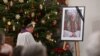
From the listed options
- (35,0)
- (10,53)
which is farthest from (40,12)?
(10,53)

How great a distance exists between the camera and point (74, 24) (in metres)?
5.13

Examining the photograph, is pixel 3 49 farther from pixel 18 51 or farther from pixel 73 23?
pixel 73 23

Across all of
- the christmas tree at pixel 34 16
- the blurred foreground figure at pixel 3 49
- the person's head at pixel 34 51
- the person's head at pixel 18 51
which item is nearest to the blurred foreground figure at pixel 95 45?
the person's head at pixel 34 51

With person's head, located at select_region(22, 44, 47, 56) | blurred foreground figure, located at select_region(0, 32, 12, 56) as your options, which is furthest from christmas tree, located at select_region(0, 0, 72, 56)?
person's head, located at select_region(22, 44, 47, 56)

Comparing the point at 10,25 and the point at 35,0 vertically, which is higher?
the point at 35,0

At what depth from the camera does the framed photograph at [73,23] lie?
5109 millimetres

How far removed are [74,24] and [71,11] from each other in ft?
0.83

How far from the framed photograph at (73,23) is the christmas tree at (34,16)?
84cm

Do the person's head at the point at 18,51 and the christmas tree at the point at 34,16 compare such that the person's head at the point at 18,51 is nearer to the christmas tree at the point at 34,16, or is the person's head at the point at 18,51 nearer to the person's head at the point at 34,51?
the person's head at the point at 34,51

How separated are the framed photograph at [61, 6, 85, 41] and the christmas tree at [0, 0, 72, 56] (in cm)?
84

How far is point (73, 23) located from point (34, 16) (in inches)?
49.2

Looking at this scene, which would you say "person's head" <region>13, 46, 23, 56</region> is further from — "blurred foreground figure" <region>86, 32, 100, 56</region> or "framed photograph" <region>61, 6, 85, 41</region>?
"framed photograph" <region>61, 6, 85, 41</region>

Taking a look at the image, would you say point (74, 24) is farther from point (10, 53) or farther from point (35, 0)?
point (10, 53)

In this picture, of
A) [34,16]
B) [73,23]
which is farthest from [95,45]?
[34,16]
